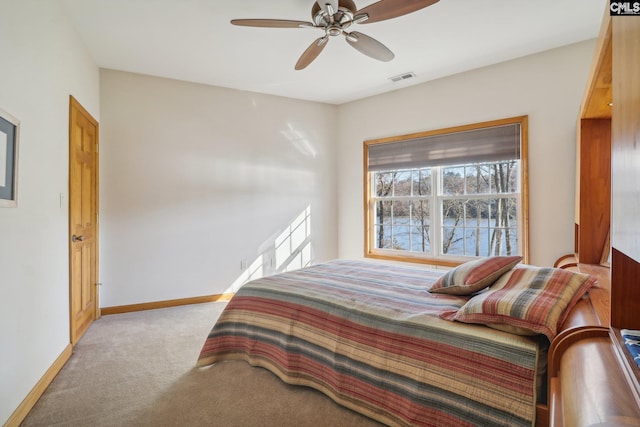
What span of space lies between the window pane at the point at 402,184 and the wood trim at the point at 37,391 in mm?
3828

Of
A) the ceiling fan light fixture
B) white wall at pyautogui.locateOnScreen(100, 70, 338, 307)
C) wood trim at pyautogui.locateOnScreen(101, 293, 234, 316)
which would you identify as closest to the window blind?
white wall at pyautogui.locateOnScreen(100, 70, 338, 307)

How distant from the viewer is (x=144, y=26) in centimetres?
292

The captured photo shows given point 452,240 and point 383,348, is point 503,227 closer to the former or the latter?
point 452,240

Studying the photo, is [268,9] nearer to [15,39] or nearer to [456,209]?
[15,39]

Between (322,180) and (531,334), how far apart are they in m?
3.98

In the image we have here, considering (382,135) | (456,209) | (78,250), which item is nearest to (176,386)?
(78,250)

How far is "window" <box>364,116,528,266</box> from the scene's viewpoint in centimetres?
374

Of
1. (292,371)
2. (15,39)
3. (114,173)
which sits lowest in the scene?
(292,371)

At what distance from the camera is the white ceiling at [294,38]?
8.74 feet

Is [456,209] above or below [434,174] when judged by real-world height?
below

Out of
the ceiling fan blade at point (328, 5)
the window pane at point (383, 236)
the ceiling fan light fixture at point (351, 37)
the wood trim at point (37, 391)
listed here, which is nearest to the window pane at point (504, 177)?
the window pane at point (383, 236)

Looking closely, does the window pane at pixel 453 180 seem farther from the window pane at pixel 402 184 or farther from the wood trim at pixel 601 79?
the wood trim at pixel 601 79

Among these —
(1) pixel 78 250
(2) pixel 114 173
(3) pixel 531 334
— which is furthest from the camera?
(2) pixel 114 173

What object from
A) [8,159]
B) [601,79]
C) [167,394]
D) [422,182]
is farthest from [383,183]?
[8,159]
